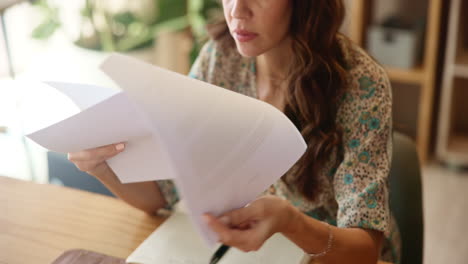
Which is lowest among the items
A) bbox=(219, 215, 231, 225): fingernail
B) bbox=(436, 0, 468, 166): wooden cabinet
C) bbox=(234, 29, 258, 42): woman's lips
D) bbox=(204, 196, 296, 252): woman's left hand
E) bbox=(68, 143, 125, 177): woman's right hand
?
bbox=(436, 0, 468, 166): wooden cabinet

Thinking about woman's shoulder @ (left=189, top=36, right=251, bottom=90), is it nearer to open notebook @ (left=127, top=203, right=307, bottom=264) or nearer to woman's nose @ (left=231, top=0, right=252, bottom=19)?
woman's nose @ (left=231, top=0, right=252, bottom=19)

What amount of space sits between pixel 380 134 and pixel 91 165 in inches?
22.1

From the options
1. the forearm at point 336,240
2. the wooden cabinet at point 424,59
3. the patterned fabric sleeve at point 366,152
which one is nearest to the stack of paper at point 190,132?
the forearm at point 336,240

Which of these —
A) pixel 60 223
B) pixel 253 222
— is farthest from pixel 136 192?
pixel 253 222

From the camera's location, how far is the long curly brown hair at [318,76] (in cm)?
118

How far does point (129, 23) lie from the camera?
2938 mm

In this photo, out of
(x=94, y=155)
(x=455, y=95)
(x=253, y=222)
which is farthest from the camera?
(x=455, y=95)

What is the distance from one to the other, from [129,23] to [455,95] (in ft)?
5.43

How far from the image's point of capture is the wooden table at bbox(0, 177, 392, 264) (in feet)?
3.47

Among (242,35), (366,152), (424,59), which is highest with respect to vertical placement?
(242,35)

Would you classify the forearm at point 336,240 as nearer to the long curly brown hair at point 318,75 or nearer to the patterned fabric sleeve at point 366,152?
the patterned fabric sleeve at point 366,152

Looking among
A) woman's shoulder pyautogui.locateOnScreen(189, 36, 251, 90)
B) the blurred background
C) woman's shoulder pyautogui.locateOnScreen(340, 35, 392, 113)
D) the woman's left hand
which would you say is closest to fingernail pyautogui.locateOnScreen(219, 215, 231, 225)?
the woman's left hand

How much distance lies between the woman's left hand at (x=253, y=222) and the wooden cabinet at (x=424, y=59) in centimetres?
184

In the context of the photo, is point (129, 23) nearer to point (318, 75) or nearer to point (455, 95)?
point (455, 95)
